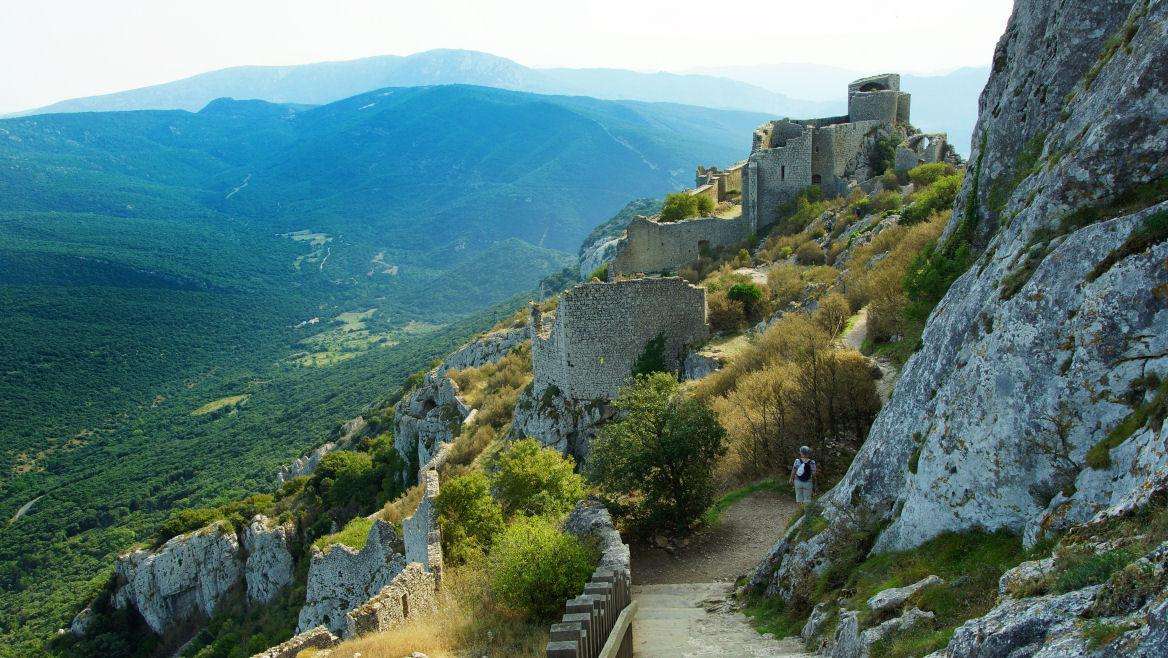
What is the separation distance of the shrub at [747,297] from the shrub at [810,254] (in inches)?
185

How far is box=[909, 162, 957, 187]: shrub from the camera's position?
96.9 ft

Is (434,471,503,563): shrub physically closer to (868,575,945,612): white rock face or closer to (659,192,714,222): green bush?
(868,575,945,612): white rock face

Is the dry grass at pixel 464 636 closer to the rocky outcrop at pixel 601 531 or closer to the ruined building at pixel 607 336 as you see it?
the rocky outcrop at pixel 601 531

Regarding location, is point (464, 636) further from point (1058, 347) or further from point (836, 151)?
point (836, 151)

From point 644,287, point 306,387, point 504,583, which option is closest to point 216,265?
point 306,387

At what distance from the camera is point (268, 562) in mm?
34062

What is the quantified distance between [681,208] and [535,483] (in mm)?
21071

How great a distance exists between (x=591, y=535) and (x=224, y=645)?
84.3 ft

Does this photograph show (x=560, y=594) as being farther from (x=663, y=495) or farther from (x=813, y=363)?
(x=813, y=363)

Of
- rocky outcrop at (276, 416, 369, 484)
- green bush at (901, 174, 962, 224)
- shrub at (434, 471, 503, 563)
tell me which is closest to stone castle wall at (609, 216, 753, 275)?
green bush at (901, 174, 962, 224)

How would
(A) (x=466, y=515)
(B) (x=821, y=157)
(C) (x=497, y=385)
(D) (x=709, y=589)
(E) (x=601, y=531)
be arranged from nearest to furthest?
1. (E) (x=601, y=531)
2. (D) (x=709, y=589)
3. (A) (x=466, y=515)
4. (C) (x=497, y=385)
5. (B) (x=821, y=157)

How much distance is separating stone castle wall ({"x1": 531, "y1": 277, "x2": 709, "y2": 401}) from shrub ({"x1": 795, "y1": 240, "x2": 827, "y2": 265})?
7202mm

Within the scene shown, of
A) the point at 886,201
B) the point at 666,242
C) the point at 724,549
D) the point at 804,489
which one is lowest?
the point at 724,549

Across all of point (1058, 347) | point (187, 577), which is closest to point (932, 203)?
point (1058, 347)
